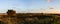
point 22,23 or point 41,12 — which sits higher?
point 41,12

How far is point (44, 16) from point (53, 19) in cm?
16

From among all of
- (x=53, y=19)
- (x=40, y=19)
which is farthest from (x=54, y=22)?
(x=40, y=19)

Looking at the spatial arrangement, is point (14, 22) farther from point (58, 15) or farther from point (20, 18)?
point (58, 15)

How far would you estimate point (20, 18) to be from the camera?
256 centimetres

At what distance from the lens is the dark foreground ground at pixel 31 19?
254 centimetres

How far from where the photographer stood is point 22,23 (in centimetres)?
254

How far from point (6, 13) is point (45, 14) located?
0.69 m

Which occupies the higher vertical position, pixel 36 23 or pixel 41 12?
pixel 41 12

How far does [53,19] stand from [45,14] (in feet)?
0.55

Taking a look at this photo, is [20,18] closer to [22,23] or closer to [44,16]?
[22,23]

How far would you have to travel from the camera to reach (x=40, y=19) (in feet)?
8.45

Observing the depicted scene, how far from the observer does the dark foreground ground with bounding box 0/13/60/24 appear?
2545 millimetres

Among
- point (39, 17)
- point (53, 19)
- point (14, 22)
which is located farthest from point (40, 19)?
point (14, 22)

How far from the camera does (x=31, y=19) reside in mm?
2568
